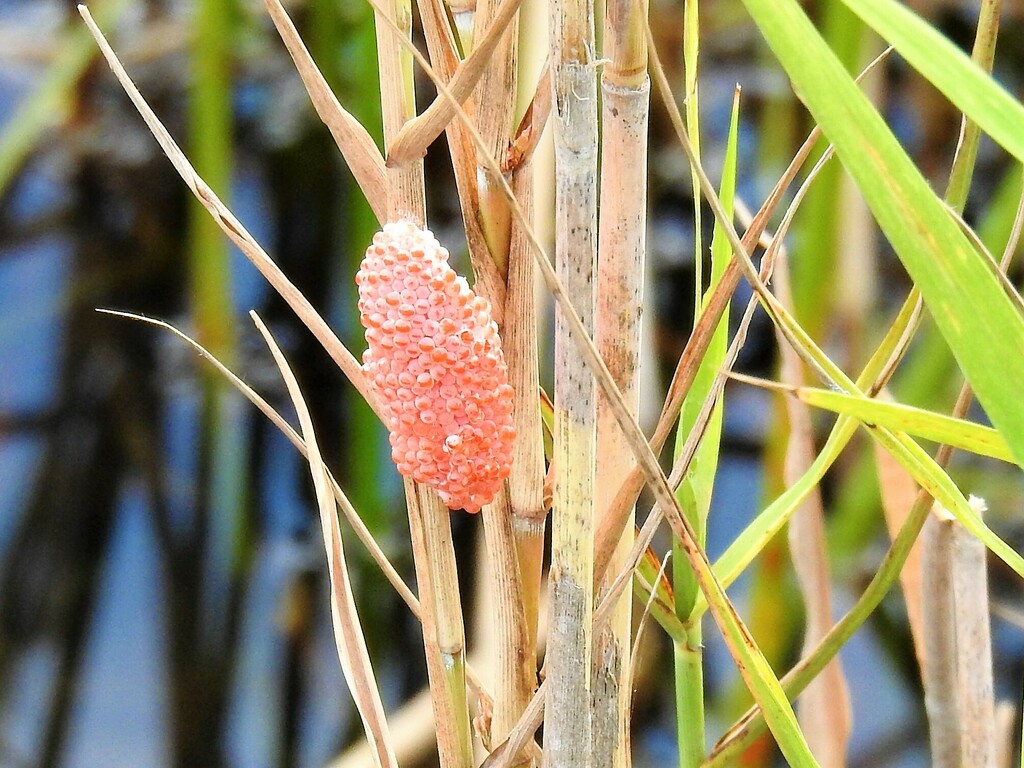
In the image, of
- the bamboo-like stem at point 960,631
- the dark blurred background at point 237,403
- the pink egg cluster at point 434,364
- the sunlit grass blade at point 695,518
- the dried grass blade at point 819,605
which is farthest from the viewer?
the dark blurred background at point 237,403

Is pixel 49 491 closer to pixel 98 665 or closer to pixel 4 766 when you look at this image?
pixel 98 665

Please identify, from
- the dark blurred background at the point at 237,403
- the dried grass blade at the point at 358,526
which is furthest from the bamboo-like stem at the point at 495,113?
the dark blurred background at the point at 237,403

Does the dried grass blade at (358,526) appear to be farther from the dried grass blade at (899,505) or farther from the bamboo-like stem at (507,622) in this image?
the dried grass blade at (899,505)

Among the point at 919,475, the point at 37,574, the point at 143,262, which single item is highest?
Result: the point at 143,262

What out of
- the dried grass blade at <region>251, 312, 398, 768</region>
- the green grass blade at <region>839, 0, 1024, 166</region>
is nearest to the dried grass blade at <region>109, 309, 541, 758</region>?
the dried grass blade at <region>251, 312, 398, 768</region>

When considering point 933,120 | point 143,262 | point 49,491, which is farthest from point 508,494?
point 933,120

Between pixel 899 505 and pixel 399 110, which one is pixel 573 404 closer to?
pixel 399 110

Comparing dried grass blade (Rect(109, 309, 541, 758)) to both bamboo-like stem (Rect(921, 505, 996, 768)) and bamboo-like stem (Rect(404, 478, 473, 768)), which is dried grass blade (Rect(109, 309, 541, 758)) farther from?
bamboo-like stem (Rect(921, 505, 996, 768))
